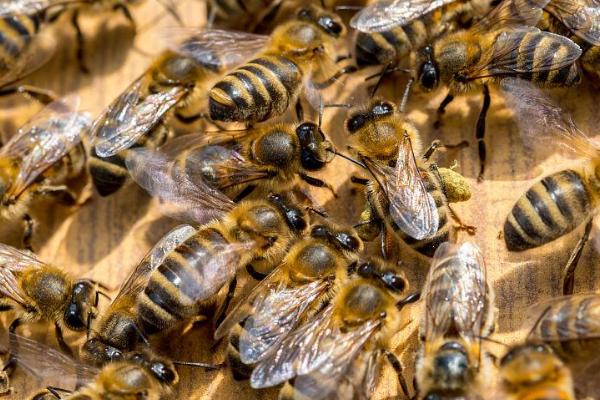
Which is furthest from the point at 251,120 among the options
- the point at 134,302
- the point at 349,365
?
the point at 349,365

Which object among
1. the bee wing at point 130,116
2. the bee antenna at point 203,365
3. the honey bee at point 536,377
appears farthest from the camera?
the bee wing at point 130,116

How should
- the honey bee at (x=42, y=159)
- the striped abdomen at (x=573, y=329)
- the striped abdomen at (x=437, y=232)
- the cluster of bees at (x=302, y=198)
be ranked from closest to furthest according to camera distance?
1. the striped abdomen at (x=573, y=329)
2. the cluster of bees at (x=302, y=198)
3. the striped abdomen at (x=437, y=232)
4. the honey bee at (x=42, y=159)

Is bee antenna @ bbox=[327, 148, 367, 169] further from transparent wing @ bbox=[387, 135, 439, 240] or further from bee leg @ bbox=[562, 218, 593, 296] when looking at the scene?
bee leg @ bbox=[562, 218, 593, 296]

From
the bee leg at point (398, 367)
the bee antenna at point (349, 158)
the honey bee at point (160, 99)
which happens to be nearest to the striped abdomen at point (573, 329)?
the bee leg at point (398, 367)

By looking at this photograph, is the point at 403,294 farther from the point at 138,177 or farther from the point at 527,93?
the point at 138,177

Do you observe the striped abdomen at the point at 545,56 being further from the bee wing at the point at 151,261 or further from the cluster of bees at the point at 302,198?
the bee wing at the point at 151,261

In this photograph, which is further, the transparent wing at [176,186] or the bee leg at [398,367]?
the transparent wing at [176,186]
